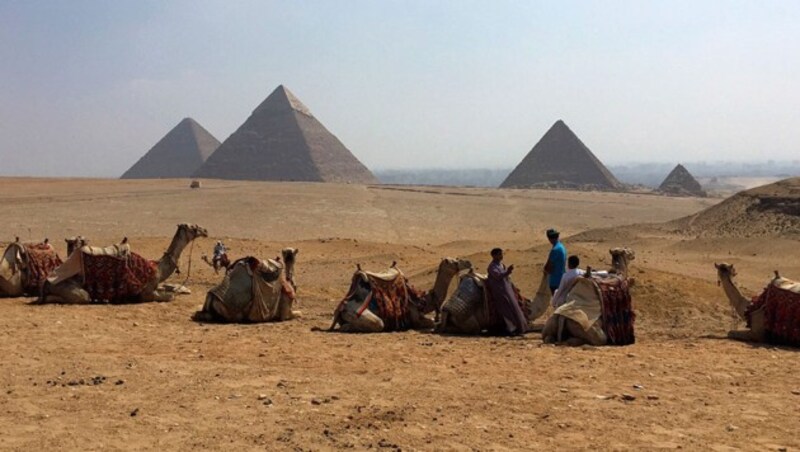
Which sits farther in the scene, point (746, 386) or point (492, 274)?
point (492, 274)

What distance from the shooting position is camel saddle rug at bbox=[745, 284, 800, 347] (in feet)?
27.2

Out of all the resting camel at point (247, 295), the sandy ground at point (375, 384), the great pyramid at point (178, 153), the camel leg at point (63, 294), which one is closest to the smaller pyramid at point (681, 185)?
the great pyramid at point (178, 153)

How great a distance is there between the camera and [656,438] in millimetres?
5145

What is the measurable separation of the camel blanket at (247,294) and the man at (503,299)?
2791 mm

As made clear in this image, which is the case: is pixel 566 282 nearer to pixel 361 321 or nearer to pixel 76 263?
pixel 361 321

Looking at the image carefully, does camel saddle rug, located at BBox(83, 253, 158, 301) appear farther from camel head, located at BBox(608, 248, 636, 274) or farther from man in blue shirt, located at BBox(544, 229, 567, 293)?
camel head, located at BBox(608, 248, 636, 274)

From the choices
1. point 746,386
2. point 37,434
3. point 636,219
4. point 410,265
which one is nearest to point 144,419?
point 37,434

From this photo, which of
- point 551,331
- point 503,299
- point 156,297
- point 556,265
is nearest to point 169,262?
point 156,297

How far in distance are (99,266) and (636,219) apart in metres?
41.1

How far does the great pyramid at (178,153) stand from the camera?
426 ft

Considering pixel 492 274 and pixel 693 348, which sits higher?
pixel 492 274

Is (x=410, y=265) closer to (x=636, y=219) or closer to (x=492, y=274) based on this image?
(x=492, y=274)

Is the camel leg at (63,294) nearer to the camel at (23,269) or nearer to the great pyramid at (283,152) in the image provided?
the camel at (23,269)

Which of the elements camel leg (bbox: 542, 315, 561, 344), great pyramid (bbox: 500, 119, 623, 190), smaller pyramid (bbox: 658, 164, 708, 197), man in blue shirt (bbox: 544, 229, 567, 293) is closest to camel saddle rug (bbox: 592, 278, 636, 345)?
camel leg (bbox: 542, 315, 561, 344)
